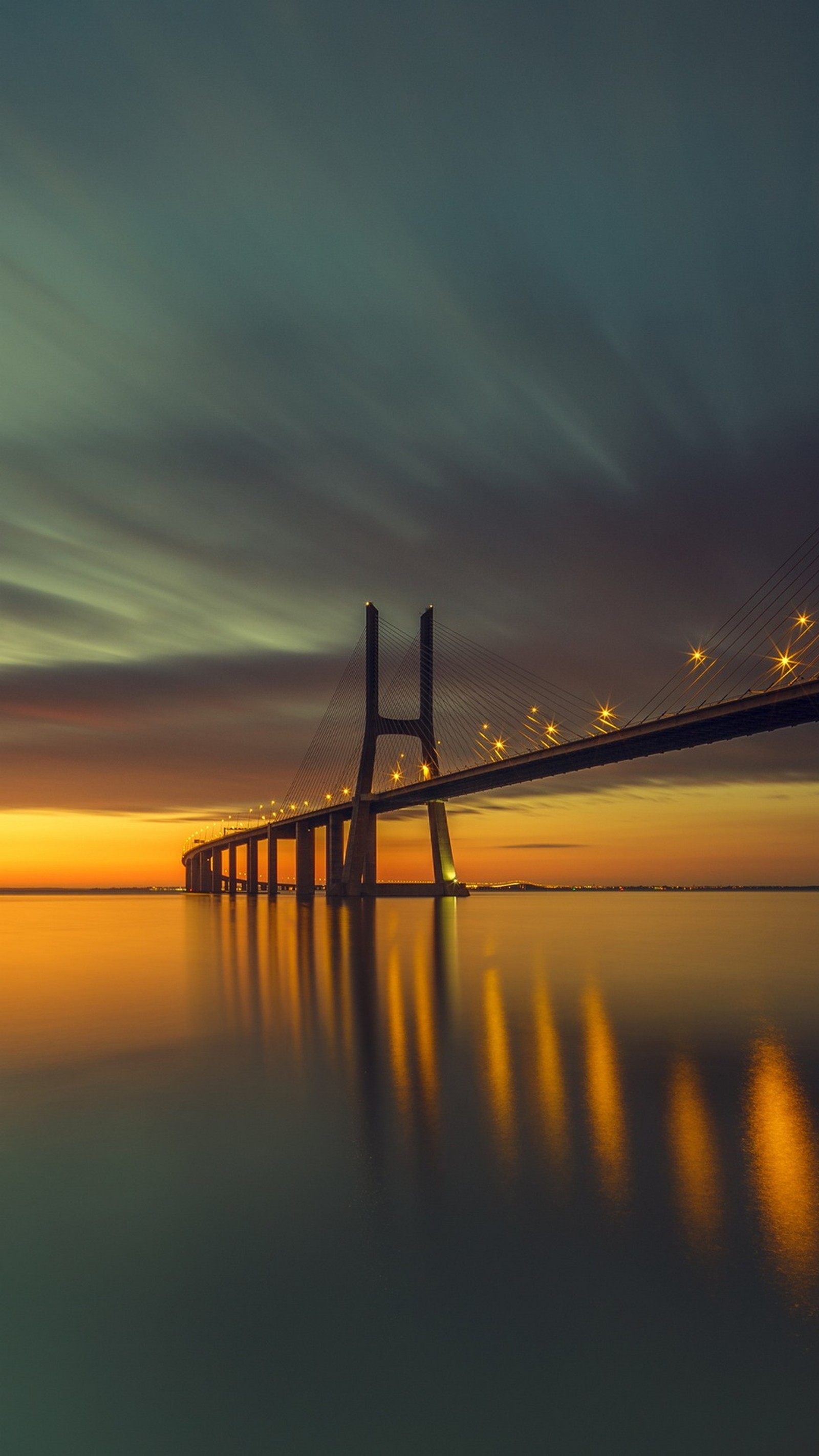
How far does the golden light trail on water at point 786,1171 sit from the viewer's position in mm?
6523

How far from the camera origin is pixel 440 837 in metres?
82.4

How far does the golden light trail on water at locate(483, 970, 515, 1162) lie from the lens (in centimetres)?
998

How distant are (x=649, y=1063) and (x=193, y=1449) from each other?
11.0 m

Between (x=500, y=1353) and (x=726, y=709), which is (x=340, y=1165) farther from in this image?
(x=726, y=709)

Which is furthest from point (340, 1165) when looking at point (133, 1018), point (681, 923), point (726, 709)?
point (681, 923)

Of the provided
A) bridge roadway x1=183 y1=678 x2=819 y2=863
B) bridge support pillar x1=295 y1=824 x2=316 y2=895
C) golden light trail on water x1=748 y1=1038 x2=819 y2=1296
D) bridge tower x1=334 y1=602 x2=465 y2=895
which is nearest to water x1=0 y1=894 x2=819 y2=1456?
golden light trail on water x1=748 y1=1038 x2=819 y2=1296

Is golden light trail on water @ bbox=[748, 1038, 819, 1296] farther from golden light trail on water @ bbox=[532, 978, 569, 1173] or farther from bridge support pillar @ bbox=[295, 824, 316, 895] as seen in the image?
bridge support pillar @ bbox=[295, 824, 316, 895]

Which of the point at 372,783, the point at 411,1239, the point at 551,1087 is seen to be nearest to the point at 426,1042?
the point at 551,1087

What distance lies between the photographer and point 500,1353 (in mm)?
5195

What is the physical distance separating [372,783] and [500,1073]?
221ft

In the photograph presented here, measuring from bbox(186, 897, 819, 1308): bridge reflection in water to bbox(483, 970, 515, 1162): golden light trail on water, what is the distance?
54mm

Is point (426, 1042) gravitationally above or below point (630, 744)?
below

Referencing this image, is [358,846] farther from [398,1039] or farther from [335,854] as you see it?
[398,1039]

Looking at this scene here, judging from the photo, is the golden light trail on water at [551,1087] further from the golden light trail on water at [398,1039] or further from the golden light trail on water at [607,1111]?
the golden light trail on water at [398,1039]
